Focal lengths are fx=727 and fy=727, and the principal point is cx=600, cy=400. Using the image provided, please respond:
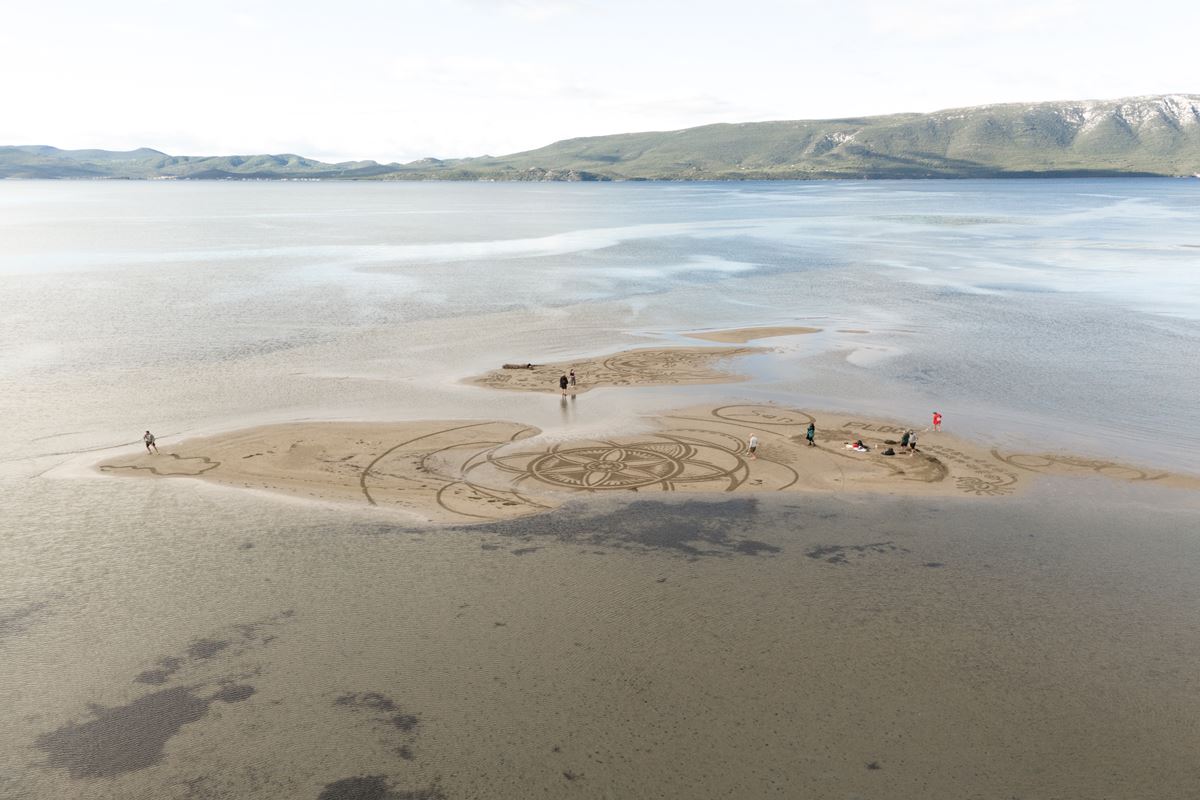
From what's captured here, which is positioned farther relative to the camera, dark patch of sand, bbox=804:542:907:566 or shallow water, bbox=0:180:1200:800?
dark patch of sand, bbox=804:542:907:566

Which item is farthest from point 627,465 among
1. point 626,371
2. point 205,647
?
point 205,647

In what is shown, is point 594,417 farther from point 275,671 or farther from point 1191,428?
point 1191,428

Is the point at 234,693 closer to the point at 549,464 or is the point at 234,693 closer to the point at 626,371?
the point at 549,464

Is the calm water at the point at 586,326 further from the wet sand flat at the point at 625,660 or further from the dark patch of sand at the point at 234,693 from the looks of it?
the dark patch of sand at the point at 234,693

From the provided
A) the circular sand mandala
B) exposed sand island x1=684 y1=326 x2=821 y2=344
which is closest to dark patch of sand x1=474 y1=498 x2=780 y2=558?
the circular sand mandala

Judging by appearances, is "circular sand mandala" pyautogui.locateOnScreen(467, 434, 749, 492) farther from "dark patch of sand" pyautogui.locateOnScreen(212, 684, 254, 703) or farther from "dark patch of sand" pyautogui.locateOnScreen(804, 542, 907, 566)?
"dark patch of sand" pyautogui.locateOnScreen(212, 684, 254, 703)

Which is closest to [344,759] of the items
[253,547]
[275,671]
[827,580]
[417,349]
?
[275,671]
